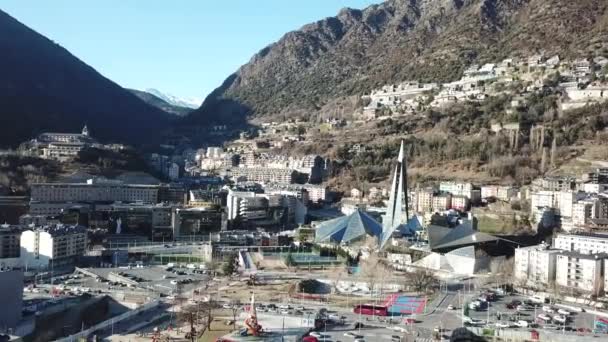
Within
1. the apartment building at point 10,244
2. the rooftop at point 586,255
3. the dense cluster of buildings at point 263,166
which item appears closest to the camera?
the rooftop at point 586,255

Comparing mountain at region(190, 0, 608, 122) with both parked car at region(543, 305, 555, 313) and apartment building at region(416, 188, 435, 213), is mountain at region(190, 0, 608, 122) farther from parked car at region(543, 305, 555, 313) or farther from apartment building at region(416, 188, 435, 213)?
parked car at region(543, 305, 555, 313)

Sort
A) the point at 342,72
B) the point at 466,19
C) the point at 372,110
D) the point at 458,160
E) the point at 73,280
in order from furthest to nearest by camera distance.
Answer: the point at 342,72 → the point at 466,19 → the point at 372,110 → the point at 458,160 → the point at 73,280

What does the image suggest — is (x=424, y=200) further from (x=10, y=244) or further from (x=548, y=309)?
(x=10, y=244)

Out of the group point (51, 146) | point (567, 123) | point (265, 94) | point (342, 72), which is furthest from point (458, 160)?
point (265, 94)

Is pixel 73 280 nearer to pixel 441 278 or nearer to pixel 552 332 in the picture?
pixel 441 278

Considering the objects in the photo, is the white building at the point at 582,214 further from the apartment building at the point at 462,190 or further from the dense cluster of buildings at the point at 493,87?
the dense cluster of buildings at the point at 493,87

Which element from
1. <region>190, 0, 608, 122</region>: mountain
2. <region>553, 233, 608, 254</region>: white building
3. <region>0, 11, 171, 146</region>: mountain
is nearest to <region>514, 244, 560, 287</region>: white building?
<region>553, 233, 608, 254</region>: white building

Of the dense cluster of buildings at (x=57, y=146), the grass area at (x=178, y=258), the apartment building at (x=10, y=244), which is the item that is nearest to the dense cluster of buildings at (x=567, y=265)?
the grass area at (x=178, y=258)

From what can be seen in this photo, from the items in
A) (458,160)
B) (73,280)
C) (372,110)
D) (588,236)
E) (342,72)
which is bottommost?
(73,280)
